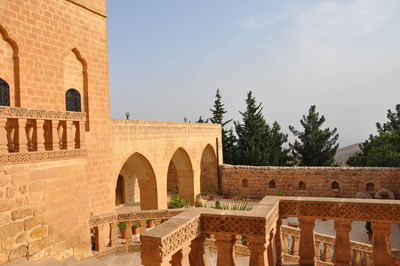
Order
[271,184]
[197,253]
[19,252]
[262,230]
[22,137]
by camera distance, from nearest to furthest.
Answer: [262,230] → [197,253] → [19,252] → [22,137] → [271,184]

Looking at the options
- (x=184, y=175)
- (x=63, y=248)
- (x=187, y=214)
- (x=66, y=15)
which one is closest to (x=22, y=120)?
(x=63, y=248)

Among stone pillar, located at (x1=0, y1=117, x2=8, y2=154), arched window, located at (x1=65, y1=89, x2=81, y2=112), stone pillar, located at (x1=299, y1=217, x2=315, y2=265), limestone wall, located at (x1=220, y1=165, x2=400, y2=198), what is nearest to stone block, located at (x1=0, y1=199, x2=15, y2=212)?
stone pillar, located at (x1=0, y1=117, x2=8, y2=154)

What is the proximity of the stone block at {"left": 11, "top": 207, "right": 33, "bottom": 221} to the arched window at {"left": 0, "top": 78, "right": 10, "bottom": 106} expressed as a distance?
4760mm

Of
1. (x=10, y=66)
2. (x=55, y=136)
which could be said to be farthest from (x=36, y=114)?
(x=10, y=66)

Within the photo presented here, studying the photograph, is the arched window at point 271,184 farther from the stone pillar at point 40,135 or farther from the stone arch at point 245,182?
the stone pillar at point 40,135

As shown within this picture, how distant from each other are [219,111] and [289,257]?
79.0ft

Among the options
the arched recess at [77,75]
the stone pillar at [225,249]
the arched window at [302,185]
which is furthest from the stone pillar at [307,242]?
the arched window at [302,185]

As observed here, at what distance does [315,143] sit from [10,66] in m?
21.2

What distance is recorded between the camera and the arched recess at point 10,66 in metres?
7.35

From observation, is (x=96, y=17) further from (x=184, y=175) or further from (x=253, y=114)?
(x=253, y=114)

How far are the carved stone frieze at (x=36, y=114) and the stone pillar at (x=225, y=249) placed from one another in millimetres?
2473

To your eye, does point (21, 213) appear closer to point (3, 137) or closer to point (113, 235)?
point (3, 137)

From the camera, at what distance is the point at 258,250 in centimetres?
300

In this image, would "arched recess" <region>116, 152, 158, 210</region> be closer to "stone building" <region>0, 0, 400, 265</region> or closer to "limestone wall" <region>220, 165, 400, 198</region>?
"stone building" <region>0, 0, 400, 265</region>
